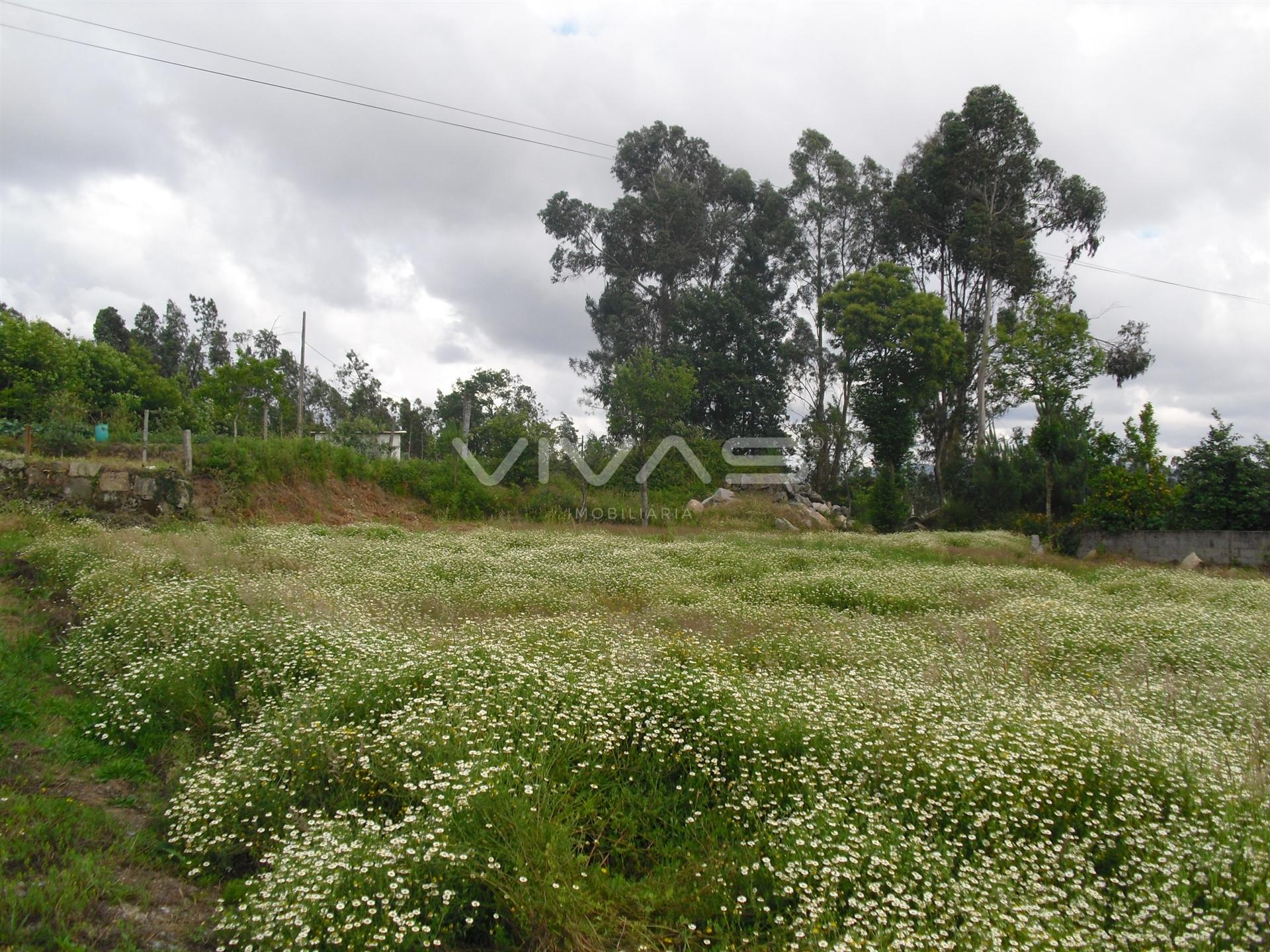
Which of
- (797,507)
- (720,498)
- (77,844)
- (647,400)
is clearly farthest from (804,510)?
(77,844)

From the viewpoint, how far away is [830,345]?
39062 mm

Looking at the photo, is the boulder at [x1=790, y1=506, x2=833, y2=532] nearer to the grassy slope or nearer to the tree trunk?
the tree trunk

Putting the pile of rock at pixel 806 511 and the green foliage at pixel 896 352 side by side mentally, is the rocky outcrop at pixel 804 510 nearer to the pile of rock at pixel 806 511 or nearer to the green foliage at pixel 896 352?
the pile of rock at pixel 806 511

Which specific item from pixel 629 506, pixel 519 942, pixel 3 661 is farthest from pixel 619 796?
pixel 629 506

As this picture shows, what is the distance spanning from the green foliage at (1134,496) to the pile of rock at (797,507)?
9.07m

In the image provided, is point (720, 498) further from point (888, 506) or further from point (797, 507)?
point (888, 506)

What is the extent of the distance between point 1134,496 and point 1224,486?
184 cm

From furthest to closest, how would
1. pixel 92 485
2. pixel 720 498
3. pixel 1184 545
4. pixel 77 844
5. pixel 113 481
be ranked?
pixel 720 498, pixel 1184 545, pixel 113 481, pixel 92 485, pixel 77 844

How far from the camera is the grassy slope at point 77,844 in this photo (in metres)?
3.21

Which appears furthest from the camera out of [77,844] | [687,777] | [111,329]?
[111,329]

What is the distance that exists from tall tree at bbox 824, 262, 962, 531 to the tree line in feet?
0.35

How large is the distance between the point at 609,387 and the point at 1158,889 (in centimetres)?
2608

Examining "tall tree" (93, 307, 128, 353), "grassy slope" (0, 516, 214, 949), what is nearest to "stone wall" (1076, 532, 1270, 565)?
"grassy slope" (0, 516, 214, 949)

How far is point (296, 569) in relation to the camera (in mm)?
11211
